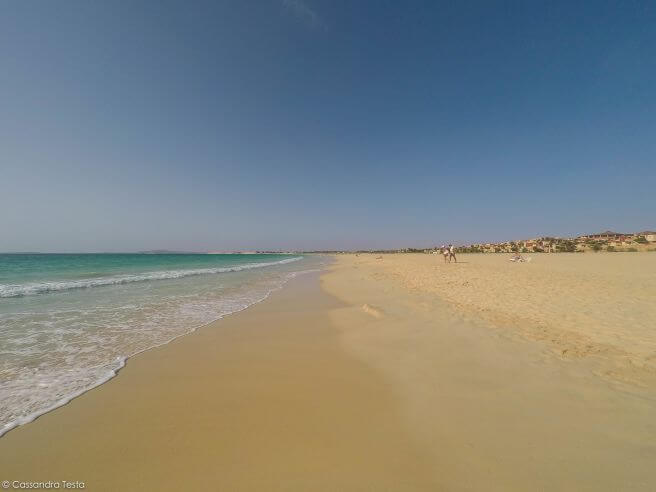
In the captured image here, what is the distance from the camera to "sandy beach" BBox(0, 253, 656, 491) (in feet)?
7.45

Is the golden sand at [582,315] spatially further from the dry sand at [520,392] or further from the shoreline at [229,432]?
the shoreline at [229,432]

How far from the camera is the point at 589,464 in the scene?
2.31 meters

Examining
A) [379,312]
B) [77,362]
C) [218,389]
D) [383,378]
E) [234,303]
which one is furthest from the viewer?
[234,303]

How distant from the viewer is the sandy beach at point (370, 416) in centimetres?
227

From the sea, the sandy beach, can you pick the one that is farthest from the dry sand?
the sea

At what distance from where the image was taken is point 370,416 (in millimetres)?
3092

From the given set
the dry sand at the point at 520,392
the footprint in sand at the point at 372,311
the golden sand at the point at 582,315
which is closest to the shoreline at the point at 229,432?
the dry sand at the point at 520,392

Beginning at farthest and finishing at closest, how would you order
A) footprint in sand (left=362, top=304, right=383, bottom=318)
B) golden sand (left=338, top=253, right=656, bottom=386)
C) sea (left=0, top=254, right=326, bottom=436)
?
footprint in sand (left=362, top=304, right=383, bottom=318) < golden sand (left=338, top=253, right=656, bottom=386) < sea (left=0, top=254, right=326, bottom=436)

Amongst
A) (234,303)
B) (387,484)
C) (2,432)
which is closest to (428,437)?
(387,484)

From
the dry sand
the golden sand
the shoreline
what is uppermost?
the golden sand

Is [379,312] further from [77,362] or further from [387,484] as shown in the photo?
[77,362]

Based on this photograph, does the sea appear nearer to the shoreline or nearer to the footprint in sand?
the shoreline

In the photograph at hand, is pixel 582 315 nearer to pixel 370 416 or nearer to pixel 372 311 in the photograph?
pixel 372 311

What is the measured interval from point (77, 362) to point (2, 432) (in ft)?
6.84
